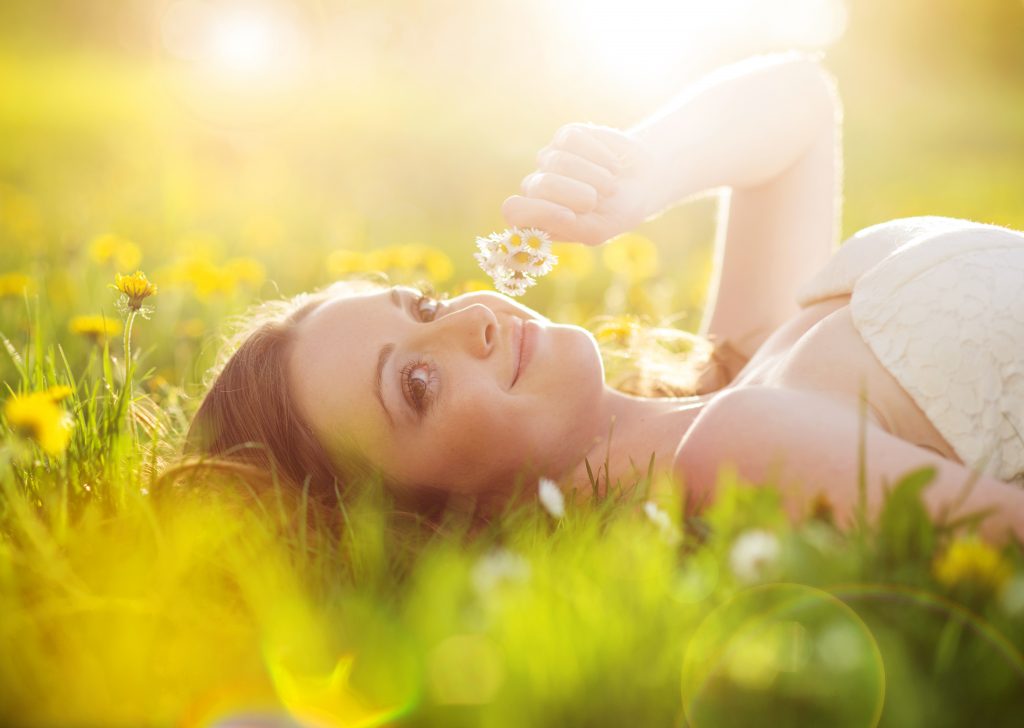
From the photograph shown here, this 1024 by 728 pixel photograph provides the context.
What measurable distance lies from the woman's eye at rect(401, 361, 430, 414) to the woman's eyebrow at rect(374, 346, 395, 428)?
47 mm

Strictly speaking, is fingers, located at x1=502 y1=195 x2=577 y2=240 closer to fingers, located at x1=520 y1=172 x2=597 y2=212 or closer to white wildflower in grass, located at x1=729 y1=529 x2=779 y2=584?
fingers, located at x1=520 y1=172 x2=597 y2=212

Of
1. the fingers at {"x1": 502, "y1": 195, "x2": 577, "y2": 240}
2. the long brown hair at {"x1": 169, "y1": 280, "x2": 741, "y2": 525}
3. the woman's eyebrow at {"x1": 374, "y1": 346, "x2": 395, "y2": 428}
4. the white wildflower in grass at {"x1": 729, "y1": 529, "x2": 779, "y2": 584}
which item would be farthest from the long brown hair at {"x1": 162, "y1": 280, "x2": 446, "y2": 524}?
the white wildflower in grass at {"x1": 729, "y1": 529, "x2": 779, "y2": 584}

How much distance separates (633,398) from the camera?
7.14ft

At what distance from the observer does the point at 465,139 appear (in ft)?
28.8

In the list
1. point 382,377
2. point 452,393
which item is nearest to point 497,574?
point 452,393

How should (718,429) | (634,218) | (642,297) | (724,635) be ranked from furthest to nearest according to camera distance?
(642,297)
(634,218)
(718,429)
(724,635)

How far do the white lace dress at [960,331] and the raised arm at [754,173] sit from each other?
2.04 feet

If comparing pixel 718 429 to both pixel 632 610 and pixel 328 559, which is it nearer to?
pixel 632 610

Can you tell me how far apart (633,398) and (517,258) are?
49 cm

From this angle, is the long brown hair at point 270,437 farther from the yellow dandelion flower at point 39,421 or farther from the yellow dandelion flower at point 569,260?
the yellow dandelion flower at point 569,260

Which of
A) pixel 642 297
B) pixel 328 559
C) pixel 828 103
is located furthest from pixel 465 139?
pixel 328 559

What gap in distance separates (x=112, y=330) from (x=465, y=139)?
6.82 metres

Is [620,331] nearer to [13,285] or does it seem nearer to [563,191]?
[563,191]

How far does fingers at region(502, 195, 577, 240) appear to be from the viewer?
1.89m
